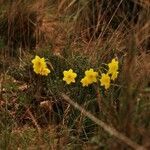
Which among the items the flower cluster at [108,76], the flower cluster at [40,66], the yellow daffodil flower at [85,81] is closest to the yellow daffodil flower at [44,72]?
the flower cluster at [40,66]

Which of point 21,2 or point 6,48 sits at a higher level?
point 21,2

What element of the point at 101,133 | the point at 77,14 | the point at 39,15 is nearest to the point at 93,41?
the point at 77,14

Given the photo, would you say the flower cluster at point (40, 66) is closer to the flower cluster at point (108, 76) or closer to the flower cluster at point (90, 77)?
the flower cluster at point (90, 77)

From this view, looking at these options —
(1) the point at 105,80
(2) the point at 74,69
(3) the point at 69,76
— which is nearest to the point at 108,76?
(1) the point at 105,80

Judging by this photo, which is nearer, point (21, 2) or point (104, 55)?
point (104, 55)

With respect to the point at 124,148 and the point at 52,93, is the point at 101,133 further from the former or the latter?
the point at 52,93

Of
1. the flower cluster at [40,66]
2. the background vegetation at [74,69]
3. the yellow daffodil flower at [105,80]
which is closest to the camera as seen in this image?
the background vegetation at [74,69]
